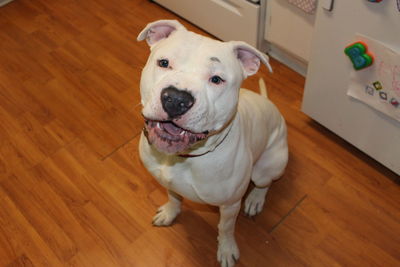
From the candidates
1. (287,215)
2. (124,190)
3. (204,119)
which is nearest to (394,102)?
(287,215)

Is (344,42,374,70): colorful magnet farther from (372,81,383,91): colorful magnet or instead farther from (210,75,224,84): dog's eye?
(210,75,224,84): dog's eye

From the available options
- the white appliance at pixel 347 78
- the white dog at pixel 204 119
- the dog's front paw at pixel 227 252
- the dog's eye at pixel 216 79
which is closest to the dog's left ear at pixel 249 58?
the white dog at pixel 204 119

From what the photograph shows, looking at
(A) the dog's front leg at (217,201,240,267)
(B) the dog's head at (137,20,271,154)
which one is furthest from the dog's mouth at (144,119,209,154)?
(A) the dog's front leg at (217,201,240,267)

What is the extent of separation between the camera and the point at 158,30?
1476 millimetres

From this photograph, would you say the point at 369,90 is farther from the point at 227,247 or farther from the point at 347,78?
the point at 227,247

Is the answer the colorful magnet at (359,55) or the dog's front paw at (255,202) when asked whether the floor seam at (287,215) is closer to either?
the dog's front paw at (255,202)

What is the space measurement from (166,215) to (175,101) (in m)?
1.18

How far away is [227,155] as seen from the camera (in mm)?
1532

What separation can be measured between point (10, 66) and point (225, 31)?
5.42 ft

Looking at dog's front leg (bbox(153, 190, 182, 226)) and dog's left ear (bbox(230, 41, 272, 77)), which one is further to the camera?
dog's front leg (bbox(153, 190, 182, 226))

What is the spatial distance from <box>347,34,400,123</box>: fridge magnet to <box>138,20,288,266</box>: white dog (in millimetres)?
444

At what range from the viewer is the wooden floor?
7.09 ft

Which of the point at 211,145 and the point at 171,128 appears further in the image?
the point at 211,145

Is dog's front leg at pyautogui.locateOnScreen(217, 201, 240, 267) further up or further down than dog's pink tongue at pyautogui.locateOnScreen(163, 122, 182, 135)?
further down
